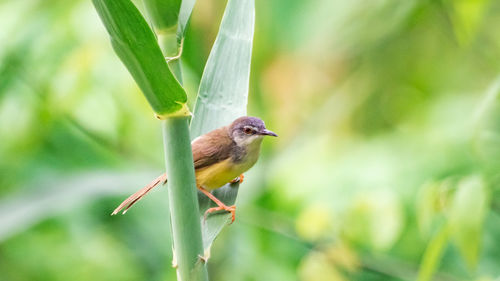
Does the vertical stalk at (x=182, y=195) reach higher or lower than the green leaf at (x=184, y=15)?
lower

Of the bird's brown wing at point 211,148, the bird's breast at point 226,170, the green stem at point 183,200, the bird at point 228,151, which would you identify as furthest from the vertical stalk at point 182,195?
the bird's brown wing at point 211,148

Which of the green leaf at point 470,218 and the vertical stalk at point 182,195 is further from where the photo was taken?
the green leaf at point 470,218

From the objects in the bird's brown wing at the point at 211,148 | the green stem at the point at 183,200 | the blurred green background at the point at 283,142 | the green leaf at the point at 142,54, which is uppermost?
the green leaf at the point at 142,54

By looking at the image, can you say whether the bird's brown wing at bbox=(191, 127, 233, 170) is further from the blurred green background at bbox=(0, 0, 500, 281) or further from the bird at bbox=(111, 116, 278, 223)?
the blurred green background at bbox=(0, 0, 500, 281)

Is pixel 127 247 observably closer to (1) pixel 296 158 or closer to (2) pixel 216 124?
(1) pixel 296 158

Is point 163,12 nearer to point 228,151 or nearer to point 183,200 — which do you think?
point 183,200

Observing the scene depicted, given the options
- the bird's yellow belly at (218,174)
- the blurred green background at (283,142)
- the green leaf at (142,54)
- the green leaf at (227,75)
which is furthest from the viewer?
the blurred green background at (283,142)

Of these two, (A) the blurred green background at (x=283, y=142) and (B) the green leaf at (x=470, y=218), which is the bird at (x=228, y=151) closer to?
(A) the blurred green background at (x=283, y=142)

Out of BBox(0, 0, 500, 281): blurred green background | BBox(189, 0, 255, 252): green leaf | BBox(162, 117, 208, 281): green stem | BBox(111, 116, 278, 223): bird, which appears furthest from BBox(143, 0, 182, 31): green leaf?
BBox(0, 0, 500, 281): blurred green background
